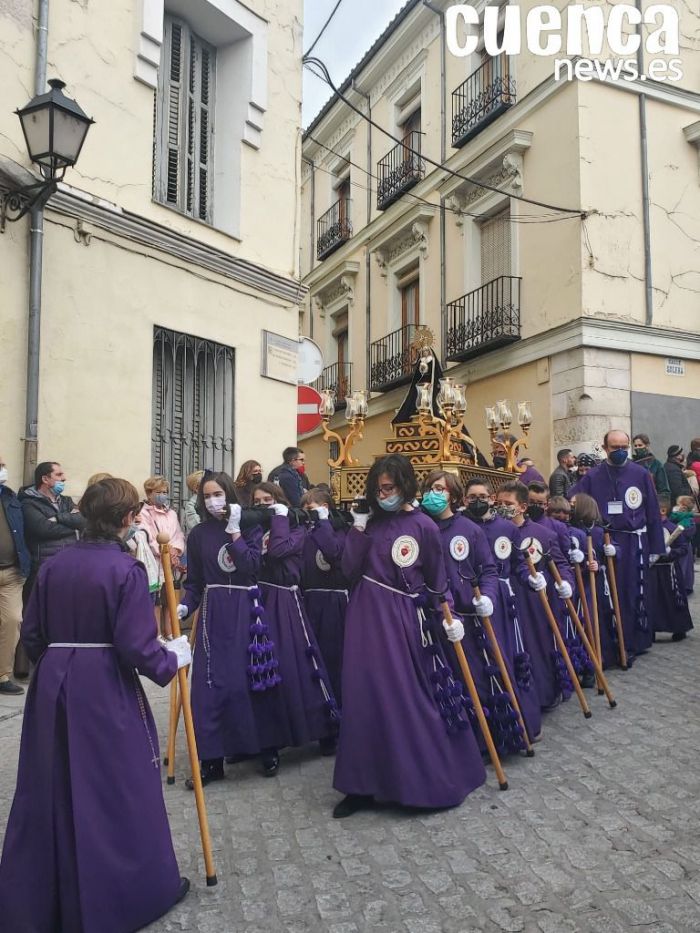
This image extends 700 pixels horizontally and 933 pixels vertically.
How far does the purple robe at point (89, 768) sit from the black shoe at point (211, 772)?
4.97 feet

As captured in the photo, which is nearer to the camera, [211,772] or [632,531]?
[211,772]

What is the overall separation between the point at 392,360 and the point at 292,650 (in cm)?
1475

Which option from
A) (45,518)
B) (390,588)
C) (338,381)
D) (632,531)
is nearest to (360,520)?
(390,588)

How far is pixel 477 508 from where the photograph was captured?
588cm

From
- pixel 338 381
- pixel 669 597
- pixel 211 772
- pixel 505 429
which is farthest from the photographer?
pixel 338 381

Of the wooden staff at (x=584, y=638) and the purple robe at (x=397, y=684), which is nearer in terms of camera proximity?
the purple robe at (x=397, y=684)

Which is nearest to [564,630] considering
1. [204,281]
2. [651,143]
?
[204,281]

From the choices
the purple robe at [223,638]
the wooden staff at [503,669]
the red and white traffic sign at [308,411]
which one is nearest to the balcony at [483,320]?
the red and white traffic sign at [308,411]

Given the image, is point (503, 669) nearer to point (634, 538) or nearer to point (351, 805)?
point (351, 805)

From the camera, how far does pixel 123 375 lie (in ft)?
28.5

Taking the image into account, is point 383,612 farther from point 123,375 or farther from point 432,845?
point 123,375

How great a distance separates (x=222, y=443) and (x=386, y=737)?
5844mm

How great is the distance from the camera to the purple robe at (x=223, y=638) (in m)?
5.11

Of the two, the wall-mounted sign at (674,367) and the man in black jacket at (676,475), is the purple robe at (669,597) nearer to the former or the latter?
the man in black jacket at (676,475)
